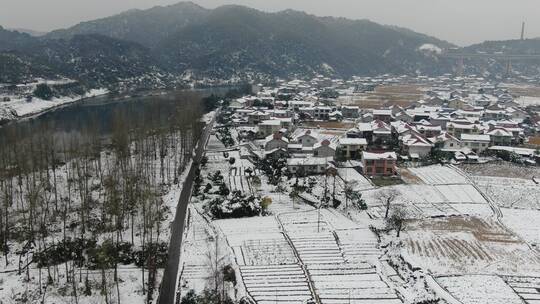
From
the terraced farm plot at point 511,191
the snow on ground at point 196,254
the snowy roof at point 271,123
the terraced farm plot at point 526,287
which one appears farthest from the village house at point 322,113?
the terraced farm plot at point 526,287

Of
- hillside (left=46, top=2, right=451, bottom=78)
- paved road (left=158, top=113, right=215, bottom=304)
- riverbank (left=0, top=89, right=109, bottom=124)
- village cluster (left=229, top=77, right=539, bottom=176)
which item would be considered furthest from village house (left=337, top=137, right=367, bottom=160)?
hillside (left=46, top=2, right=451, bottom=78)

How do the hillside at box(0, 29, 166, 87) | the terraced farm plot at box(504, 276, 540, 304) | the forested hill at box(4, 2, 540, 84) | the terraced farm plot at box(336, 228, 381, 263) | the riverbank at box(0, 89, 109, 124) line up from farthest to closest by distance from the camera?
the forested hill at box(4, 2, 540, 84) → the hillside at box(0, 29, 166, 87) → the riverbank at box(0, 89, 109, 124) → the terraced farm plot at box(336, 228, 381, 263) → the terraced farm plot at box(504, 276, 540, 304)

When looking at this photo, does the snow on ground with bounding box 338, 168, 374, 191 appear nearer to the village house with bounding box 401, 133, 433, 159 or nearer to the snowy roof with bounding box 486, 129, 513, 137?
the village house with bounding box 401, 133, 433, 159

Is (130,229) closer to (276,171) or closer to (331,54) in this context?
(276,171)

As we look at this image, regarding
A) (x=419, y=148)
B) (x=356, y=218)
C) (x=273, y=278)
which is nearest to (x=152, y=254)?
(x=273, y=278)

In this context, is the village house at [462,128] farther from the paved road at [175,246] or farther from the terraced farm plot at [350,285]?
the terraced farm plot at [350,285]
